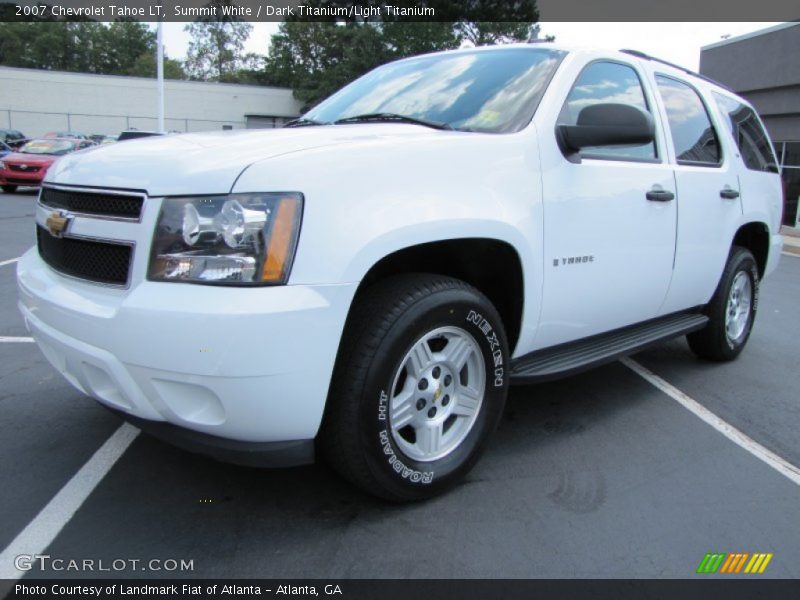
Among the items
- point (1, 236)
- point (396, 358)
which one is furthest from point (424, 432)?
point (1, 236)

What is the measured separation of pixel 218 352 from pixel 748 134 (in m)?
4.60

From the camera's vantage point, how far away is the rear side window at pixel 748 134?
4680mm

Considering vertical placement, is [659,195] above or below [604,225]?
above

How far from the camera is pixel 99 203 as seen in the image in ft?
7.87

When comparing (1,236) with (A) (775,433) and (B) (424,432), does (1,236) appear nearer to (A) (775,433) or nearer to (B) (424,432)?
(B) (424,432)

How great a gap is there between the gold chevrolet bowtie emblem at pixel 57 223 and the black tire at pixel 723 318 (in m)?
4.04

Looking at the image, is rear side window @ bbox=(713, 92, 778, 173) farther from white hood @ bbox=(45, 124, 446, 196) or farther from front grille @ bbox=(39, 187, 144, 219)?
front grille @ bbox=(39, 187, 144, 219)

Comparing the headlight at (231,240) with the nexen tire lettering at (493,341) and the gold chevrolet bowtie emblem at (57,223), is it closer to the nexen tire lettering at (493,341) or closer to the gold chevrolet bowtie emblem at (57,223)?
the gold chevrolet bowtie emblem at (57,223)

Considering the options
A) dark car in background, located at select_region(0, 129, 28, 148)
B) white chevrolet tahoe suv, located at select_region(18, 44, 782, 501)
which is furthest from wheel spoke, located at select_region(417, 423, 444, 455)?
dark car in background, located at select_region(0, 129, 28, 148)

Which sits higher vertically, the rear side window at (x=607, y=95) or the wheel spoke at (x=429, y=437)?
the rear side window at (x=607, y=95)

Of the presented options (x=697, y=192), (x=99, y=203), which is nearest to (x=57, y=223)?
(x=99, y=203)

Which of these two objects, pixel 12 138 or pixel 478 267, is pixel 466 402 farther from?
pixel 12 138

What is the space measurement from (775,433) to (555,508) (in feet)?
5.61

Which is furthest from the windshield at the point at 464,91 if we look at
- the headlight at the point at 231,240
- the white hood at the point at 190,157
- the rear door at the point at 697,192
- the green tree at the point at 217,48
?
the green tree at the point at 217,48
